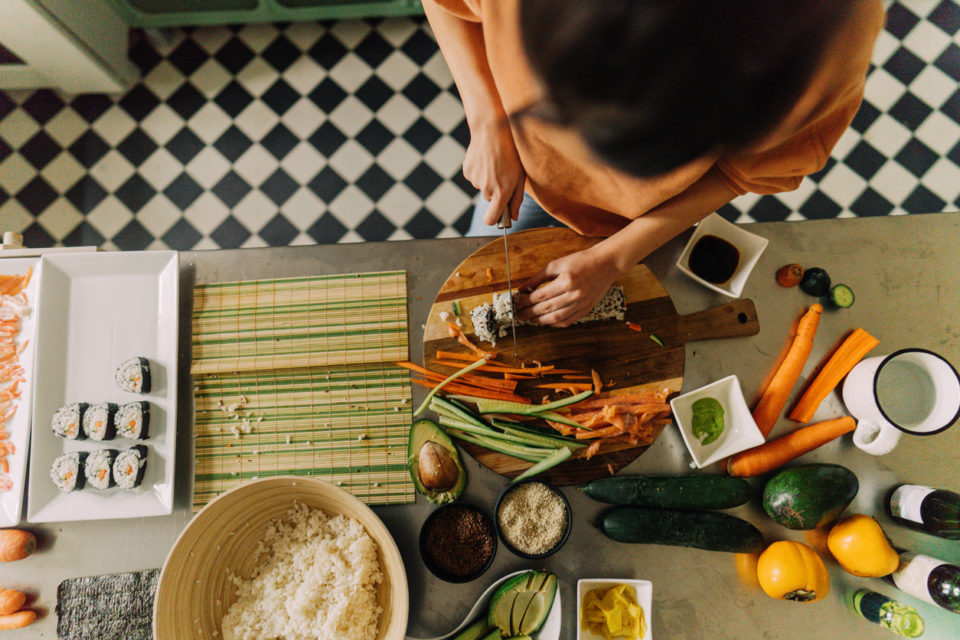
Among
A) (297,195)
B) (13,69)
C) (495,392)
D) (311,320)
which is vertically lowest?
(495,392)

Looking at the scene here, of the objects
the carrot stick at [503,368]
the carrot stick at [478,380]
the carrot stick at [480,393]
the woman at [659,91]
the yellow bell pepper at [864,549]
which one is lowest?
the yellow bell pepper at [864,549]

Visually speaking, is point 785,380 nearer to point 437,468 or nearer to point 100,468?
point 437,468

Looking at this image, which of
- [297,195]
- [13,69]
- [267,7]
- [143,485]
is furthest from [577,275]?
[13,69]

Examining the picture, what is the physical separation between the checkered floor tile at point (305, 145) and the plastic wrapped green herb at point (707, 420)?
1.34m

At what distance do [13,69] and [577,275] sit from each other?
268cm

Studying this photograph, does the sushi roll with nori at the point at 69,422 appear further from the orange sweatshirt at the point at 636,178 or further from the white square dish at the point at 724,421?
the white square dish at the point at 724,421

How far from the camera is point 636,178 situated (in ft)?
2.76

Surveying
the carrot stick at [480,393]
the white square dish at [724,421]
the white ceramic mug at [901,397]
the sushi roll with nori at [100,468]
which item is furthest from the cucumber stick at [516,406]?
the sushi roll with nori at [100,468]

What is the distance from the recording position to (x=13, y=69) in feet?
7.40

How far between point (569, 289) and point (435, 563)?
71cm

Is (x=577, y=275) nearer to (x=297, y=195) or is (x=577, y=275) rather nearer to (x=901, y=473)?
(x=901, y=473)

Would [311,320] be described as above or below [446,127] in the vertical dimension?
below

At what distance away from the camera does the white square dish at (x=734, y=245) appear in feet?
4.38

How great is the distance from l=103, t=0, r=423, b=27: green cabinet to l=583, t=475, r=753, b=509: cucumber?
2258 mm
